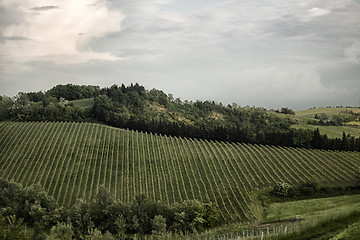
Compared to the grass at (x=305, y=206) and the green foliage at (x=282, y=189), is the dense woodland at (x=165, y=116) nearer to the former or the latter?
the green foliage at (x=282, y=189)

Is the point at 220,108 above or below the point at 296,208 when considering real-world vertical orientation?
above

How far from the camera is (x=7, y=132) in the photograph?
9381 cm

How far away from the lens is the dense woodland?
93562 mm

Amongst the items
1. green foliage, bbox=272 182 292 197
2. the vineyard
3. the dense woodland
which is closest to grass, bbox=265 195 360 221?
green foliage, bbox=272 182 292 197

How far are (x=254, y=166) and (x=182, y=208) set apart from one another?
102 feet

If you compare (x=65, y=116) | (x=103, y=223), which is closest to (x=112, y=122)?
(x=65, y=116)

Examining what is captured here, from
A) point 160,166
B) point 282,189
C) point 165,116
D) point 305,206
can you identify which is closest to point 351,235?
A: point 305,206

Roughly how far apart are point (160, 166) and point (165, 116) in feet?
288

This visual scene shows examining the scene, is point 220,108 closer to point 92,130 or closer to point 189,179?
point 92,130

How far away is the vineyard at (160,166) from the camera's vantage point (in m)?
64.9

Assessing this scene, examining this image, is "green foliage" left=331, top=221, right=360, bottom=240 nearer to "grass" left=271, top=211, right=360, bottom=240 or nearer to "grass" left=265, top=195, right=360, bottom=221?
"grass" left=271, top=211, right=360, bottom=240

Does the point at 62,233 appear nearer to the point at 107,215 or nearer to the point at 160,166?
the point at 107,215

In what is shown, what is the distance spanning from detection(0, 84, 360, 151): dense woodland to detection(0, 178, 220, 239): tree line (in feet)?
Result: 164

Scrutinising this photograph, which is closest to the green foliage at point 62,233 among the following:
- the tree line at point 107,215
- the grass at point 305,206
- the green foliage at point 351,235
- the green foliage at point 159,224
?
the tree line at point 107,215
